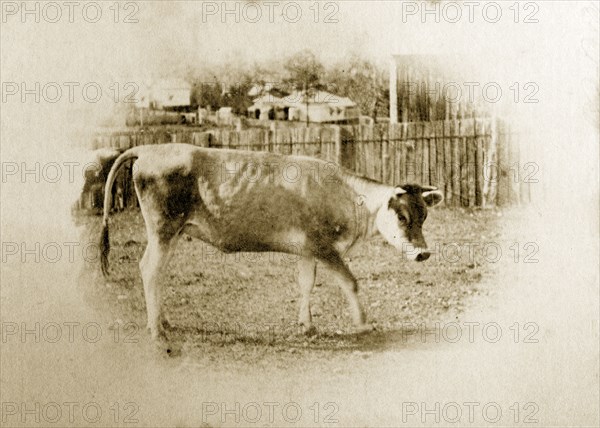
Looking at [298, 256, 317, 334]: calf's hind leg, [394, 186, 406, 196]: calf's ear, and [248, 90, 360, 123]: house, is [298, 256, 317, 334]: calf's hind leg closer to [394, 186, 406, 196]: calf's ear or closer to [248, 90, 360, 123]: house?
[394, 186, 406, 196]: calf's ear

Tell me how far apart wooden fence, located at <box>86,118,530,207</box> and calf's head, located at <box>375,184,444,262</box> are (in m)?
0.07

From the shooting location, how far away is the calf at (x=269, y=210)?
312 centimetres

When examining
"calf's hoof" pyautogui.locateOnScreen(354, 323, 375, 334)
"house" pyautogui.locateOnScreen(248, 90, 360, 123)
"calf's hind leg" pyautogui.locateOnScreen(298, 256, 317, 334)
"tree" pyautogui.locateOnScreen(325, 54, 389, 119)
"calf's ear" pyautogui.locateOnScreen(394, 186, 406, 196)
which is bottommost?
"calf's hoof" pyautogui.locateOnScreen(354, 323, 375, 334)

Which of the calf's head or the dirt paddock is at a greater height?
the calf's head

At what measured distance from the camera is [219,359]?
10.3 feet

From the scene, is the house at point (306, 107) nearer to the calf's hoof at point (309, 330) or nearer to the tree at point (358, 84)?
the tree at point (358, 84)

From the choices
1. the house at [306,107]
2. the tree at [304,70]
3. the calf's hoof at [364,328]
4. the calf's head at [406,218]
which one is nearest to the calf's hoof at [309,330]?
the calf's hoof at [364,328]

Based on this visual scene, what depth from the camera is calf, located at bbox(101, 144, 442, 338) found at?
10.2 ft

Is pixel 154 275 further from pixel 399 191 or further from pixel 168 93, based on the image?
pixel 399 191

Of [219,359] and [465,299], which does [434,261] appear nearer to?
[465,299]

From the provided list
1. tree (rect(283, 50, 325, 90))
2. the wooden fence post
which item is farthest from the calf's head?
tree (rect(283, 50, 325, 90))

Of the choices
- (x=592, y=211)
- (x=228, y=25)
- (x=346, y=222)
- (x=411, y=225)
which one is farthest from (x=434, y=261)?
(x=228, y=25)

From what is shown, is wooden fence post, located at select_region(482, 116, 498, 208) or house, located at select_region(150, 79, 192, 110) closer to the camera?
house, located at select_region(150, 79, 192, 110)

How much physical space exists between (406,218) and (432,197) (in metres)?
0.14
